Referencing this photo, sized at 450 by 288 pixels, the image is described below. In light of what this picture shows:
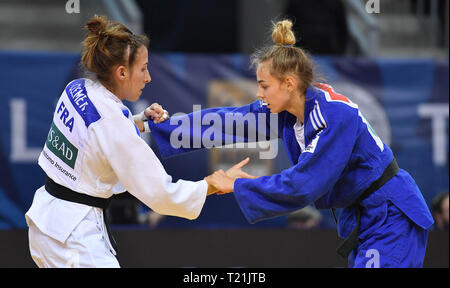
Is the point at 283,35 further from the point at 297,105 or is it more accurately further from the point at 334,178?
the point at 334,178

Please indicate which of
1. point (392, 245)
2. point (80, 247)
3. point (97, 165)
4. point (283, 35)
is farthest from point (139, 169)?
point (392, 245)

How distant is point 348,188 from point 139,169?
3.33ft

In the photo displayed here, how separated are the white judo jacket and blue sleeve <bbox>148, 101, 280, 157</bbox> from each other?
0.60m

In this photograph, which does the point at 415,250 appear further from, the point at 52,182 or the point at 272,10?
the point at 272,10

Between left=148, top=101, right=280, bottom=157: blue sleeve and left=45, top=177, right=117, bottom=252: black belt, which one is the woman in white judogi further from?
left=148, top=101, right=280, bottom=157: blue sleeve

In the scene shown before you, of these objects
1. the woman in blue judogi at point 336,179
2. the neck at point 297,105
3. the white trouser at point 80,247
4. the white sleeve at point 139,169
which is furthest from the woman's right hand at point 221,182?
the white trouser at point 80,247

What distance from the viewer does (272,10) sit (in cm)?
684

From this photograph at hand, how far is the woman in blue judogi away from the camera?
3.00 metres

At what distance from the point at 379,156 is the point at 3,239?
358cm

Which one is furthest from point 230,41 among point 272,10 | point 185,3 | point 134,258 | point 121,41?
point 121,41

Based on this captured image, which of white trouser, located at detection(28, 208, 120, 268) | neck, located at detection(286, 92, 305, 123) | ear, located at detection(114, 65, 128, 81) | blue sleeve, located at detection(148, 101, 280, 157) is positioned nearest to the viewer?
white trouser, located at detection(28, 208, 120, 268)

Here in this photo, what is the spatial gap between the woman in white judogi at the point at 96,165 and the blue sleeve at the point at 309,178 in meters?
0.26

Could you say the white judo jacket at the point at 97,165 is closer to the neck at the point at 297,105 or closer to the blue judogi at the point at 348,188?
the blue judogi at the point at 348,188

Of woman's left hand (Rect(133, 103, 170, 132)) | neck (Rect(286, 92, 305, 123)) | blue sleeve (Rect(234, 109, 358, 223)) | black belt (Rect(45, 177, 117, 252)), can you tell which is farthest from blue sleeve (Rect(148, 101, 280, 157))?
black belt (Rect(45, 177, 117, 252))
